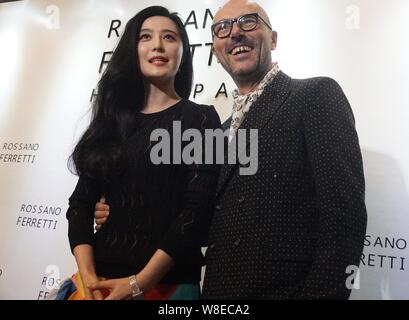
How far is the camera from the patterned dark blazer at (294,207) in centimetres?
112

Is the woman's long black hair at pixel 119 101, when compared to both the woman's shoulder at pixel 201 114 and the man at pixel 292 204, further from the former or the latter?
the man at pixel 292 204

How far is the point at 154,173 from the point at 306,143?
1.70 feet

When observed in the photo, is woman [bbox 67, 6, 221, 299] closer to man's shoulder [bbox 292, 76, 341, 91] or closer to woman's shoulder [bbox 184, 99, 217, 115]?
woman's shoulder [bbox 184, 99, 217, 115]

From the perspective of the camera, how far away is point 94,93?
2.30m

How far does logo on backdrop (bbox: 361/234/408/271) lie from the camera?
1.66 metres

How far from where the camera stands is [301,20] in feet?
6.51

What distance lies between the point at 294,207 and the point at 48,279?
146 centimetres

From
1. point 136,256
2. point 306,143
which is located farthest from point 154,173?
point 306,143

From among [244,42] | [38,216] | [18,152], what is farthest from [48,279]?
[244,42]

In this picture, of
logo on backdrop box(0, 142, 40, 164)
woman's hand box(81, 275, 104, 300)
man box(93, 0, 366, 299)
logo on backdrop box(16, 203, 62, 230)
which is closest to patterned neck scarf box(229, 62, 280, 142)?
man box(93, 0, 366, 299)

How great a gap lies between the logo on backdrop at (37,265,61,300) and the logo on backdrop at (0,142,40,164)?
58 cm

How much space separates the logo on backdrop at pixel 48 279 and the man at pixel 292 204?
1084 mm

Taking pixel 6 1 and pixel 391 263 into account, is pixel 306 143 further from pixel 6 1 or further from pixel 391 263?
pixel 6 1

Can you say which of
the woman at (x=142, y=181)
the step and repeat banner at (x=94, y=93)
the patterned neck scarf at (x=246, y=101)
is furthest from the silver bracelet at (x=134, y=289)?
the step and repeat banner at (x=94, y=93)
